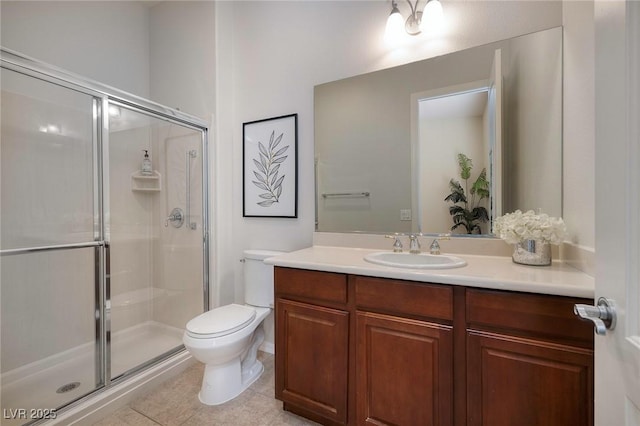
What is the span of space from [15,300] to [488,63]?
320 cm

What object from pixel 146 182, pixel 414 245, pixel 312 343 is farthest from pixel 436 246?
pixel 146 182

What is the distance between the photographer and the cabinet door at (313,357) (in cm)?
131

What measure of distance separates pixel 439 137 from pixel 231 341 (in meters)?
1.67

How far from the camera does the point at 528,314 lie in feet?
3.18

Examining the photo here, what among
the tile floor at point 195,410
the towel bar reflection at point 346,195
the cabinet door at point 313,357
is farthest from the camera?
the towel bar reflection at point 346,195

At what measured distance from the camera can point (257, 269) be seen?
2045 mm

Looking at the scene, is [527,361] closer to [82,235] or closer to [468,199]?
[468,199]

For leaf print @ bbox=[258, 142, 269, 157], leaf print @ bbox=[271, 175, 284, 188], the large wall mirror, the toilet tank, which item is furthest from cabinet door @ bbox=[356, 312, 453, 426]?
leaf print @ bbox=[258, 142, 269, 157]

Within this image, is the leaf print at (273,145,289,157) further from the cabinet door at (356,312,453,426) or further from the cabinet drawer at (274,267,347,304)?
the cabinet door at (356,312,453,426)

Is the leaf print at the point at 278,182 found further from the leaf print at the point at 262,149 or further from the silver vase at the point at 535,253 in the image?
the silver vase at the point at 535,253

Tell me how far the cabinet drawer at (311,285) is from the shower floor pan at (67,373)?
4.19 ft

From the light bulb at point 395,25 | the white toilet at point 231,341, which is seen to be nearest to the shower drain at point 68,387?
the white toilet at point 231,341

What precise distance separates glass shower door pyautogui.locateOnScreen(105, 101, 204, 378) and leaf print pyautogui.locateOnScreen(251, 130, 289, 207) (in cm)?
56

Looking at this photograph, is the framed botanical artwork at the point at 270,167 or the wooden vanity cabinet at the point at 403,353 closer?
the wooden vanity cabinet at the point at 403,353
